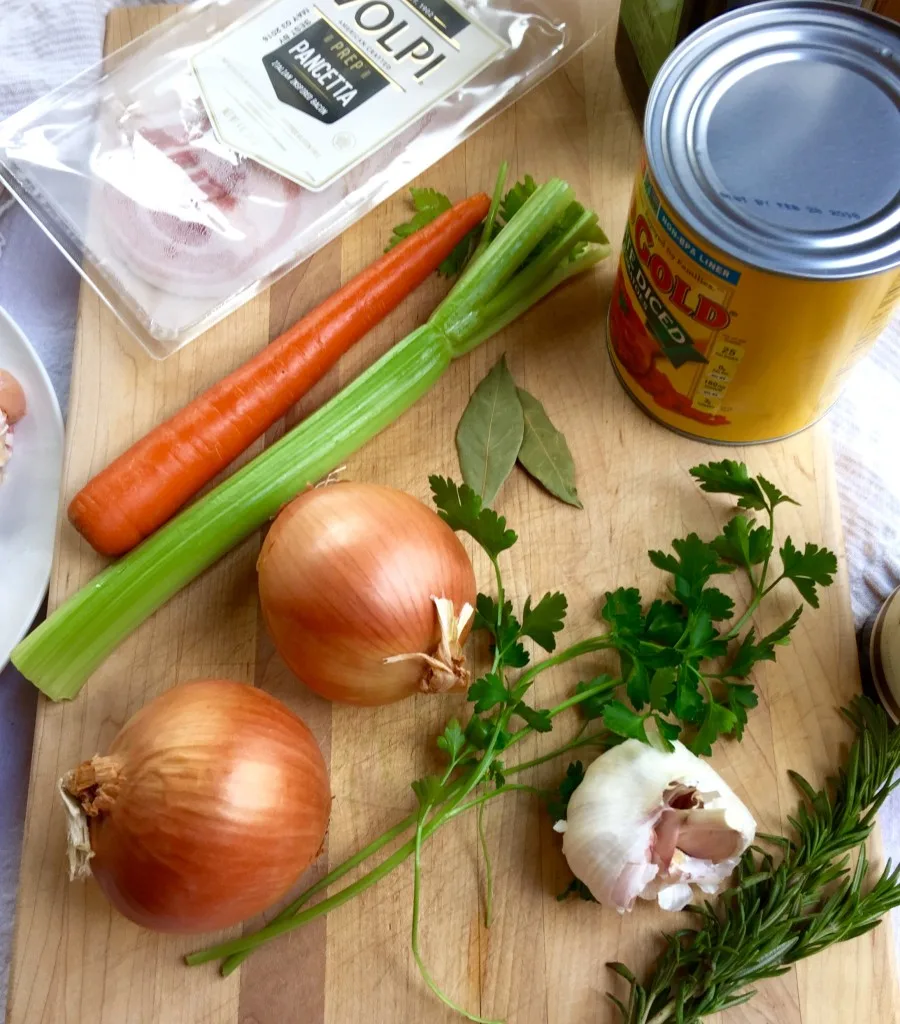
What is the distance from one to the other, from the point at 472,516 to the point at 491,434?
172 millimetres

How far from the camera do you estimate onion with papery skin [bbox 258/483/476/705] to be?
880 mm

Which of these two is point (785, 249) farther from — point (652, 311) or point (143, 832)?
point (143, 832)

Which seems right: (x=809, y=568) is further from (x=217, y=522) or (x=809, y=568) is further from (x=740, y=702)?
(x=217, y=522)

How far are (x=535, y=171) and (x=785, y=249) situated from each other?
481mm

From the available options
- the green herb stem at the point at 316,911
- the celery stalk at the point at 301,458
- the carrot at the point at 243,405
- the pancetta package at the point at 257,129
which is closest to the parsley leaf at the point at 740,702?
the green herb stem at the point at 316,911

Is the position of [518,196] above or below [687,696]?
above

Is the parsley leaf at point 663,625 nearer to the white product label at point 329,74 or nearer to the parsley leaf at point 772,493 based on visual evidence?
the parsley leaf at point 772,493

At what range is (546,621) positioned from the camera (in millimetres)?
917

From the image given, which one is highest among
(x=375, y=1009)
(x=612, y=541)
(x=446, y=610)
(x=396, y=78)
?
(x=396, y=78)

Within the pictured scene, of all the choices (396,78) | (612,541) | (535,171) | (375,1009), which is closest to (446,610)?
(612,541)

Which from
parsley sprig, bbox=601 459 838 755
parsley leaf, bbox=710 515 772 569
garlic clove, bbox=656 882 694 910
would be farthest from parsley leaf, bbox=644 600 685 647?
garlic clove, bbox=656 882 694 910

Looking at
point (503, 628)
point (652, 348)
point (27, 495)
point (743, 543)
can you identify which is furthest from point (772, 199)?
point (27, 495)

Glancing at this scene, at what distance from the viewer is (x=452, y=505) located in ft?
3.08

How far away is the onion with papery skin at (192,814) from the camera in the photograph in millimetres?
812
